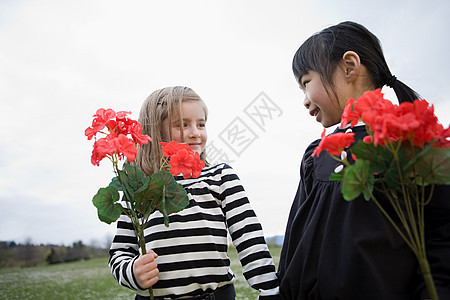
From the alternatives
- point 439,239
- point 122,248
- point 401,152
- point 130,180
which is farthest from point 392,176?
point 122,248

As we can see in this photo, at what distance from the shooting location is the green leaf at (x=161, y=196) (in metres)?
1.28

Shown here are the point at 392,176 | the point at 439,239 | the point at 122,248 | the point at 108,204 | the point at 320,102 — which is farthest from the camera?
the point at 122,248

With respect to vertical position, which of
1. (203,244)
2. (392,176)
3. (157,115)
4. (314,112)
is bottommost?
(203,244)

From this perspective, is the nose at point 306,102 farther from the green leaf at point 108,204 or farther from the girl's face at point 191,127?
the green leaf at point 108,204

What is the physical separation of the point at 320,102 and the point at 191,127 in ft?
2.09

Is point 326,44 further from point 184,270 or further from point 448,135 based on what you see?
point 184,270

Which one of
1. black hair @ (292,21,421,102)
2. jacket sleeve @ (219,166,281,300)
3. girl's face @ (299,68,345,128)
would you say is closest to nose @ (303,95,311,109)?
girl's face @ (299,68,345,128)

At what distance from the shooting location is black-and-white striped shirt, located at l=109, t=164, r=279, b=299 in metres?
1.50

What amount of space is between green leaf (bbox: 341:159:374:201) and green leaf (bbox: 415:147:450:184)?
0.14m

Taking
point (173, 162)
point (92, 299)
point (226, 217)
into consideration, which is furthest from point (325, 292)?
point (92, 299)

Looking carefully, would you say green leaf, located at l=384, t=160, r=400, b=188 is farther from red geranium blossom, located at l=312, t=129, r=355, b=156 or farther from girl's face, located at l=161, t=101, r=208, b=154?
girl's face, located at l=161, t=101, r=208, b=154

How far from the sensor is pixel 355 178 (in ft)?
3.01

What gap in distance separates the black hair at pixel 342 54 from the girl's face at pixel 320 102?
23 millimetres

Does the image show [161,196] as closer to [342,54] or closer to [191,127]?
[191,127]
